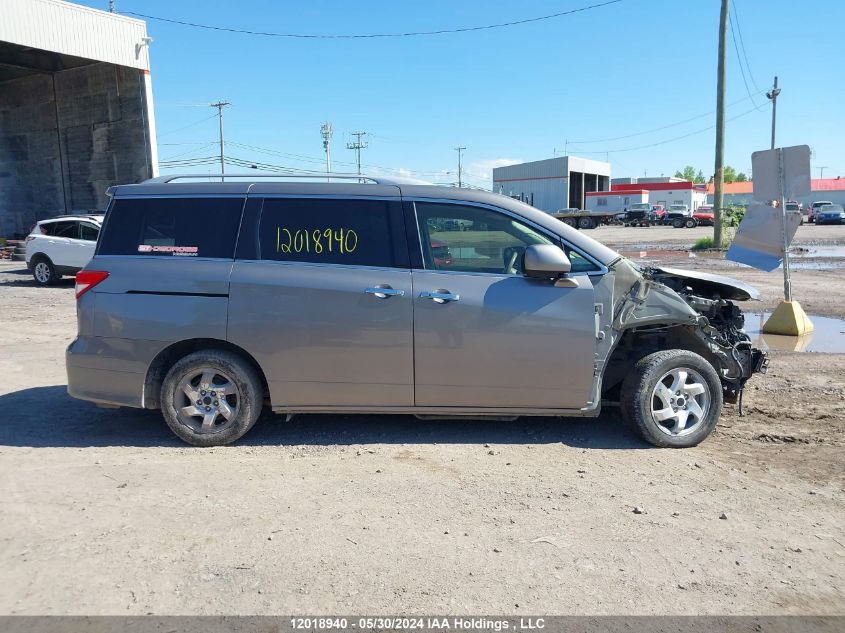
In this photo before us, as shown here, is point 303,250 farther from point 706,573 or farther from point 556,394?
point 706,573

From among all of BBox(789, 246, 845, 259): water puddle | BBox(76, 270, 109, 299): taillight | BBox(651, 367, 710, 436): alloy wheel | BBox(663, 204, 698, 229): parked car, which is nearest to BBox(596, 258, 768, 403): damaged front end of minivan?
BBox(651, 367, 710, 436): alloy wheel

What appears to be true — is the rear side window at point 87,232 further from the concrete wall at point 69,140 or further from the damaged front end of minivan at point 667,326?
the damaged front end of minivan at point 667,326

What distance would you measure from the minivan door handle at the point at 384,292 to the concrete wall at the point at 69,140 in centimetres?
2431

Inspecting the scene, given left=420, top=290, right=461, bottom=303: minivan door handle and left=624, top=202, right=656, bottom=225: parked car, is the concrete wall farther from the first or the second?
left=624, top=202, right=656, bottom=225: parked car

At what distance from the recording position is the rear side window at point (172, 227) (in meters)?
5.15

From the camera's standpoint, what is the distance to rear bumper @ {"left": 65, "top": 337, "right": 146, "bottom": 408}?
5109 mm

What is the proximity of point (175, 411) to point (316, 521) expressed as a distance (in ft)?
5.84


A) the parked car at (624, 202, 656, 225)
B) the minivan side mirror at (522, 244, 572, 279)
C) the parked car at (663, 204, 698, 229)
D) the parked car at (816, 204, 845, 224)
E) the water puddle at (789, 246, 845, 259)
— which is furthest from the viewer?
the parked car at (624, 202, 656, 225)

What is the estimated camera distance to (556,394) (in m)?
4.95

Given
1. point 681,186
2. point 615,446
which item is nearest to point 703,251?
point 615,446

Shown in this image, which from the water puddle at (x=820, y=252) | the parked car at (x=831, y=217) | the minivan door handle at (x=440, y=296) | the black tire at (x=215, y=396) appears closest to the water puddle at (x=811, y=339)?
the minivan door handle at (x=440, y=296)

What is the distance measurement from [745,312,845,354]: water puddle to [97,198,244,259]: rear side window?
694 cm

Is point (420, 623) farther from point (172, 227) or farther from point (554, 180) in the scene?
point (554, 180)

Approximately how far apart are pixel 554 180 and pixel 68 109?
2218 inches
